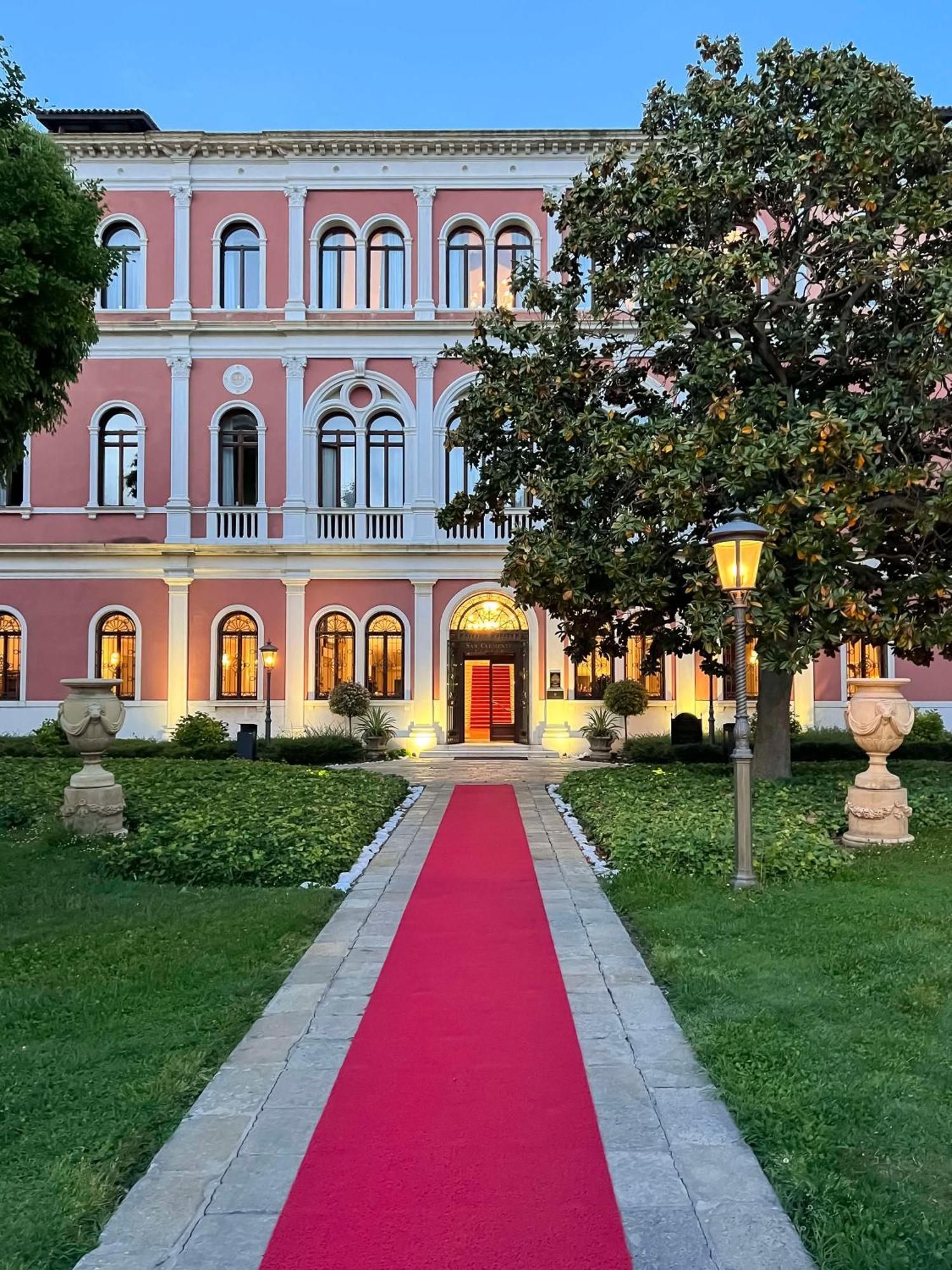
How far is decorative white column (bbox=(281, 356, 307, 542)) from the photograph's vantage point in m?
22.5

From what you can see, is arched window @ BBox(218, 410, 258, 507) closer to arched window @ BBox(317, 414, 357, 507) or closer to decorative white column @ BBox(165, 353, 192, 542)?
decorative white column @ BBox(165, 353, 192, 542)

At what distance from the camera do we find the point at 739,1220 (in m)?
3.06

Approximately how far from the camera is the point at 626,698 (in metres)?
21.3

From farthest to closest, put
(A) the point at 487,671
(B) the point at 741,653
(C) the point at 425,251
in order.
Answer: (A) the point at 487,671
(C) the point at 425,251
(B) the point at 741,653

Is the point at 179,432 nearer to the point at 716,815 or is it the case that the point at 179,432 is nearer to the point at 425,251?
the point at 425,251

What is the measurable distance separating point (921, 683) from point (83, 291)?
20.7m

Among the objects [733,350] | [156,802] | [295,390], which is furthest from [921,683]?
[156,802]

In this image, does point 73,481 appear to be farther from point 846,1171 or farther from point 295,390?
point 846,1171

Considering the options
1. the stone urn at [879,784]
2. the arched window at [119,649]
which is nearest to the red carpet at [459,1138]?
the stone urn at [879,784]

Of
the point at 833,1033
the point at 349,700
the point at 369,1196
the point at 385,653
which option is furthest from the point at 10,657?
the point at 833,1033

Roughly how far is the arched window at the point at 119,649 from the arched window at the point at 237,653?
2.25 metres

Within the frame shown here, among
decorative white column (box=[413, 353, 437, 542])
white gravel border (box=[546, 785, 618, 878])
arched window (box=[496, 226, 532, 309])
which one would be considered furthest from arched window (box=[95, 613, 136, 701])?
arched window (box=[496, 226, 532, 309])

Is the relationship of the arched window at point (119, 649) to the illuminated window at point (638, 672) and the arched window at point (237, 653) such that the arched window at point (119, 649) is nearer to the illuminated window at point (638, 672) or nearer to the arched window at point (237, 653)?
the arched window at point (237, 653)

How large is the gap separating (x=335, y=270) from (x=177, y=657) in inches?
423
